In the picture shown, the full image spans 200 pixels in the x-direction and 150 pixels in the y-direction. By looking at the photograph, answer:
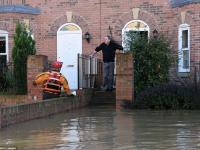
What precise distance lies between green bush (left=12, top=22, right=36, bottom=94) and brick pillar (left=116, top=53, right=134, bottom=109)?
3881 millimetres

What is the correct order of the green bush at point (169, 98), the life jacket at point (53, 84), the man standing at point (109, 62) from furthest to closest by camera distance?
1. the man standing at point (109, 62)
2. the green bush at point (169, 98)
3. the life jacket at point (53, 84)

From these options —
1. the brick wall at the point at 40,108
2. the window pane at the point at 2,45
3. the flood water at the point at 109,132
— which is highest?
the window pane at the point at 2,45

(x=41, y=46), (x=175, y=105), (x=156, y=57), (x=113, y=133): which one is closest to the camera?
(x=113, y=133)

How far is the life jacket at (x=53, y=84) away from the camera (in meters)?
16.3

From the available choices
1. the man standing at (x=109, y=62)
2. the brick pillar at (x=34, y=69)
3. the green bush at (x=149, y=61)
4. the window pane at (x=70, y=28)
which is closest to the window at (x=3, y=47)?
the window pane at (x=70, y=28)

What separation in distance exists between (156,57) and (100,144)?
8884mm

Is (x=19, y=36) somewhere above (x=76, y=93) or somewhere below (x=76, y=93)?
above

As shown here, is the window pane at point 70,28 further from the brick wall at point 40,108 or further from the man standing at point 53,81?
the man standing at point 53,81

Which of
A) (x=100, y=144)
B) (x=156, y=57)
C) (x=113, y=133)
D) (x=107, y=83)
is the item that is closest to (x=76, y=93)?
(x=107, y=83)

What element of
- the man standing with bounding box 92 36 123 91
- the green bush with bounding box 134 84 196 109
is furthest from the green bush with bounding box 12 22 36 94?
the green bush with bounding box 134 84 196 109

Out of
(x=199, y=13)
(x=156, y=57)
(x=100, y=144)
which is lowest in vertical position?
(x=100, y=144)

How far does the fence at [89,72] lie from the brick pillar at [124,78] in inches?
78.4

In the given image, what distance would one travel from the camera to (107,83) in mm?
19469

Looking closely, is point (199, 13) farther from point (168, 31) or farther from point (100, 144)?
point (100, 144)
